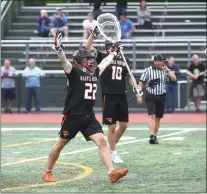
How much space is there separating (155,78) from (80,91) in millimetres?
4725

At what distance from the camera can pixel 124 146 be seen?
13.4 meters

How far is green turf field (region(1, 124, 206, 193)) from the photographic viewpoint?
864 centimetres

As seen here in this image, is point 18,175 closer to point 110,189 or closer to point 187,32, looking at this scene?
point 110,189

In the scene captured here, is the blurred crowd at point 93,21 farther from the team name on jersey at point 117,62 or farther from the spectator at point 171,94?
the team name on jersey at point 117,62

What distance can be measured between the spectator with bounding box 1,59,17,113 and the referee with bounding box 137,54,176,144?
30.3 feet

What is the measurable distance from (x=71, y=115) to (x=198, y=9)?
19351 millimetres

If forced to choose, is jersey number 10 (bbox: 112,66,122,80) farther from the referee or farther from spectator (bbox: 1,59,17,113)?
spectator (bbox: 1,59,17,113)

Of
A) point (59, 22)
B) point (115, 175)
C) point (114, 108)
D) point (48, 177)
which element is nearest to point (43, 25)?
point (59, 22)

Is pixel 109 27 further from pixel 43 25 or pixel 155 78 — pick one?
pixel 43 25

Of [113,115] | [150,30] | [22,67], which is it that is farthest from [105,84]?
[150,30]

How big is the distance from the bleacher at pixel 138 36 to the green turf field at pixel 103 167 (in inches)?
322

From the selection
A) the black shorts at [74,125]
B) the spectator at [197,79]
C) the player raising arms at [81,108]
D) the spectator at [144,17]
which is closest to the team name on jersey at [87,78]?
the player raising arms at [81,108]

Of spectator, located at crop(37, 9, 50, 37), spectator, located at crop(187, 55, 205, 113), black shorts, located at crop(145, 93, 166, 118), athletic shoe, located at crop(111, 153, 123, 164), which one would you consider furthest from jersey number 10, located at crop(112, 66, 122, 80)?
spectator, located at crop(37, 9, 50, 37)

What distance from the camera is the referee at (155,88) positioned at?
1355 cm
